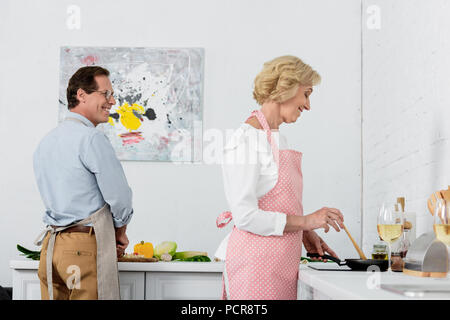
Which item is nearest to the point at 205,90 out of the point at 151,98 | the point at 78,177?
the point at 151,98

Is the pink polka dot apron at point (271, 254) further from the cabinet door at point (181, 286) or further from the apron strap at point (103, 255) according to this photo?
the cabinet door at point (181, 286)

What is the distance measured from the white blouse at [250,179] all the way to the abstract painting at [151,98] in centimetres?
153

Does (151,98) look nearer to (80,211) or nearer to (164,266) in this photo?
(164,266)

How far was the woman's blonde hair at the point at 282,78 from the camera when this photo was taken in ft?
5.80

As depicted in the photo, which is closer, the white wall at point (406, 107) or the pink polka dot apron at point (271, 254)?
the pink polka dot apron at point (271, 254)

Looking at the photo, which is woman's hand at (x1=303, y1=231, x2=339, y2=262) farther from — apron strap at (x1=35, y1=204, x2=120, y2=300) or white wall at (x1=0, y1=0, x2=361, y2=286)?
white wall at (x1=0, y1=0, x2=361, y2=286)

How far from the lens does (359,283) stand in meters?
1.37

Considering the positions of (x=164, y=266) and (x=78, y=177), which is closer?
(x=78, y=177)

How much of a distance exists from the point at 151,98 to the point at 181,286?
126cm

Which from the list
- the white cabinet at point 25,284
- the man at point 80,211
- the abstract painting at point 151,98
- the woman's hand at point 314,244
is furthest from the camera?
the abstract painting at point 151,98

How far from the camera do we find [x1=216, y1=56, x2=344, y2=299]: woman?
165 cm

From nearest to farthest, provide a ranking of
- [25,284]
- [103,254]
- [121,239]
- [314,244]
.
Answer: [314,244]
[103,254]
[121,239]
[25,284]

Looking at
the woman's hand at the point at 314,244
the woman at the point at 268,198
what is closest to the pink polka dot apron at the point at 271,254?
the woman at the point at 268,198

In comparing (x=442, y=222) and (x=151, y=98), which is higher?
(x=151, y=98)
